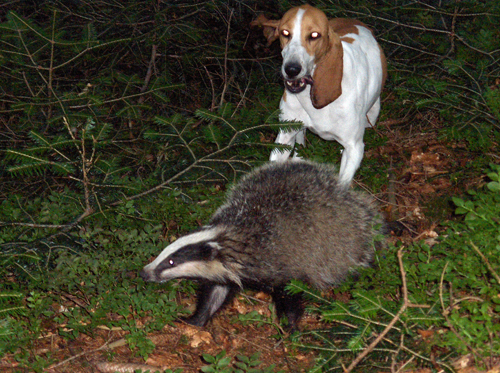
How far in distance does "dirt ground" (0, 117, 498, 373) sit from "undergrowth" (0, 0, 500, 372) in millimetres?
117

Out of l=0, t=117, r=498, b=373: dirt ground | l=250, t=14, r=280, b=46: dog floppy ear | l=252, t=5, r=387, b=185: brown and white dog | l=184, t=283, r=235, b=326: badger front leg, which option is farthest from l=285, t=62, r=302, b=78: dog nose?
l=184, t=283, r=235, b=326: badger front leg

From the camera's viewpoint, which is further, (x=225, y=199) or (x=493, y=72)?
(x=493, y=72)

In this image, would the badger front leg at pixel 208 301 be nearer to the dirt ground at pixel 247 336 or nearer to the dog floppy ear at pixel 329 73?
the dirt ground at pixel 247 336

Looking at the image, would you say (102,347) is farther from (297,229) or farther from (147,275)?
(297,229)

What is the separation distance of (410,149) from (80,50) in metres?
3.85

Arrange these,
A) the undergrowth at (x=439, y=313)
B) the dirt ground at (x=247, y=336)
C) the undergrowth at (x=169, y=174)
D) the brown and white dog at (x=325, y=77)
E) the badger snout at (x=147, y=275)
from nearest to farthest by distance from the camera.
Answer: the undergrowth at (x=439, y=313) < the undergrowth at (x=169, y=174) < the dirt ground at (x=247, y=336) < the badger snout at (x=147, y=275) < the brown and white dog at (x=325, y=77)

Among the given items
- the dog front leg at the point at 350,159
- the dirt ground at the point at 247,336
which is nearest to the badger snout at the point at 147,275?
the dirt ground at the point at 247,336

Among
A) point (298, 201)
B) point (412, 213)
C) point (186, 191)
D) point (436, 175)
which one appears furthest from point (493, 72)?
point (186, 191)

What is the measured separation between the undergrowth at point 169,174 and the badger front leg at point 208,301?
0.71 ft

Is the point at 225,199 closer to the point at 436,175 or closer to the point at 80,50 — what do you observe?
the point at 80,50

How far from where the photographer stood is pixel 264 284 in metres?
4.39

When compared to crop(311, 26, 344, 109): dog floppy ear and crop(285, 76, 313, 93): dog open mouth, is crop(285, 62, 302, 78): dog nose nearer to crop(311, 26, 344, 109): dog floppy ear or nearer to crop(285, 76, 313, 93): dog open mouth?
crop(285, 76, 313, 93): dog open mouth

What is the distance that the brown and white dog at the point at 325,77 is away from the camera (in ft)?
14.7

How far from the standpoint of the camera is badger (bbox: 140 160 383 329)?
14.1 ft
